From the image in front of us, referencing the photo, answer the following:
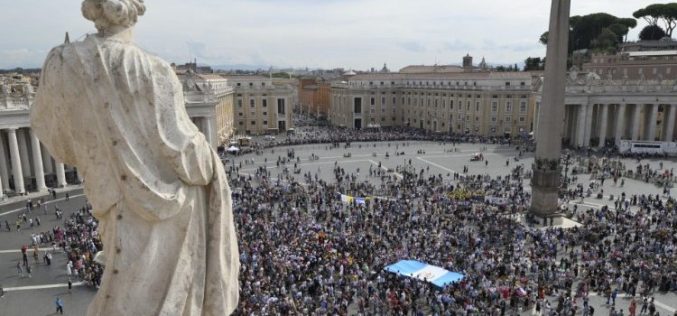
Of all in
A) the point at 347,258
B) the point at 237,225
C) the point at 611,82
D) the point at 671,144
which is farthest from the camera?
the point at 611,82

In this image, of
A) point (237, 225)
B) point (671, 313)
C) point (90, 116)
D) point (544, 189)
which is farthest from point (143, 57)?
point (544, 189)

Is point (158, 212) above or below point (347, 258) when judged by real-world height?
above

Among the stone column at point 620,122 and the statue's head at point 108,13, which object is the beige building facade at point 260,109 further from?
the statue's head at point 108,13

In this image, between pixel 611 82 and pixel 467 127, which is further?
pixel 467 127

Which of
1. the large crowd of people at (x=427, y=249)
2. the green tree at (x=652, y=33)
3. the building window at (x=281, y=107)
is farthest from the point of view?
the green tree at (x=652, y=33)

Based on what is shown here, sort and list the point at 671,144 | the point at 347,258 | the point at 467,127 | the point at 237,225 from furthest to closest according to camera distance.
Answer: the point at 467,127 → the point at 671,144 → the point at 237,225 → the point at 347,258

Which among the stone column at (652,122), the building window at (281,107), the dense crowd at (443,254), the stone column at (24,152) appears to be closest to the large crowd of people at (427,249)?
the dense crowd at (443,254)

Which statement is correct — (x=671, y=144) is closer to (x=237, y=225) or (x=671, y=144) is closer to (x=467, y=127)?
(x=467, y=127)
